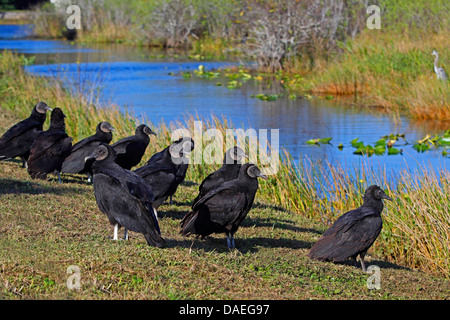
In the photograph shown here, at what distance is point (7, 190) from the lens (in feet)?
23.8

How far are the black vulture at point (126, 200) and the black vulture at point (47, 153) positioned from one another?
231 cm

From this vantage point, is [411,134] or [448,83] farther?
[448,83]

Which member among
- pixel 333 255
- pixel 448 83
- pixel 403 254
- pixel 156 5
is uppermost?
pixel 156 5

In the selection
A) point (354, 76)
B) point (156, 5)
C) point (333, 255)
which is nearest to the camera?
→ point (333, 255)

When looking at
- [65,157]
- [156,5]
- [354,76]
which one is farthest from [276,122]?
[156,5]

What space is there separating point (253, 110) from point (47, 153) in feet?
33.6

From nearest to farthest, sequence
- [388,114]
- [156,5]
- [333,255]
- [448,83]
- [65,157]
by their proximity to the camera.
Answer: [333,255] → [65,157] → [448,83] → [388,114] → [156,5]

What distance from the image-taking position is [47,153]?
793cm

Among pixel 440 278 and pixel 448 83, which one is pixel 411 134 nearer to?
pixel 448 83

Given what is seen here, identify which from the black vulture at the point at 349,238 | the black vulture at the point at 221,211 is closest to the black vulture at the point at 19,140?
the black vulture at the point at 221,211

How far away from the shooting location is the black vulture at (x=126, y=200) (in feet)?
17.5

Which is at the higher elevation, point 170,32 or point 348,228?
point 170,32

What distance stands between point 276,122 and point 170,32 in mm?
19437

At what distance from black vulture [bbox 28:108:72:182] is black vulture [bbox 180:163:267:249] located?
2.58 m
